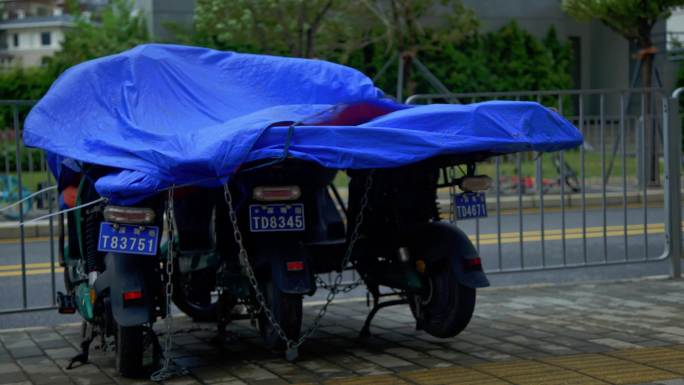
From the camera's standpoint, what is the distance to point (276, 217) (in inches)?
248

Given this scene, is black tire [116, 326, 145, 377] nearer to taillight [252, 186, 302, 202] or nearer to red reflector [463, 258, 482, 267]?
taillight [252, 186, 302, 202]

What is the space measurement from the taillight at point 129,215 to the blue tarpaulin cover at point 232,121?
0.06 m

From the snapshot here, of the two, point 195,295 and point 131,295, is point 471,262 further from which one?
point 195,295

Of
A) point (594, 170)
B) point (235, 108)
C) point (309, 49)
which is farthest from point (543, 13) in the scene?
point (235, 108)

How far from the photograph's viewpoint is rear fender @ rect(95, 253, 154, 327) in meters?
6.04

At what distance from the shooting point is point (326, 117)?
258 inches

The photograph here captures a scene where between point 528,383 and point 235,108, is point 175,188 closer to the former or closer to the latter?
point 235,108

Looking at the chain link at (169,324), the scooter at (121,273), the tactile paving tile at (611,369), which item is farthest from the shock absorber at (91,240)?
the tactile paving tile at (611,369)

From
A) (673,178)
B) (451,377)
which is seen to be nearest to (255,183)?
(451,377)

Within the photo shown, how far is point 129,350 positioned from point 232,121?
55.3 inches

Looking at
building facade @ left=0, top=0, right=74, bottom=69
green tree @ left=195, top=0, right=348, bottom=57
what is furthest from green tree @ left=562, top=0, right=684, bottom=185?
building facade @ left=0, top=0, right=74, bottom=69

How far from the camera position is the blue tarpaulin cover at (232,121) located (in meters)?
Answer: 5.92

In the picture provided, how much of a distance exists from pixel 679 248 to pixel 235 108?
5.03m

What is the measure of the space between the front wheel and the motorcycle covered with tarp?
0.03 ft
